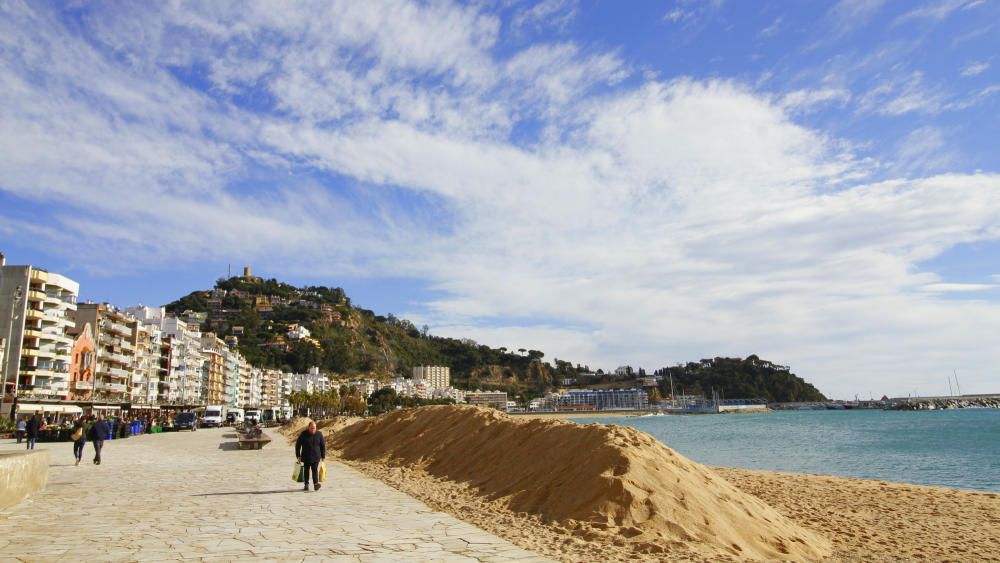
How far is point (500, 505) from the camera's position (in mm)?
13125

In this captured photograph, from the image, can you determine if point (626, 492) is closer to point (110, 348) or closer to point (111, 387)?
point (111, 387)

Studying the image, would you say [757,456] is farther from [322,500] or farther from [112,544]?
[112,544]

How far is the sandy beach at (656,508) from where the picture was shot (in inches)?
400

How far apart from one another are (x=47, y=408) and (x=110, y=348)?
80.7 feet

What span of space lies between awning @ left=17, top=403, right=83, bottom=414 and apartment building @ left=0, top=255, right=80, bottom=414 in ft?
6.35

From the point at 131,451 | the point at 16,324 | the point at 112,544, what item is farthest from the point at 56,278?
the point at 112,544

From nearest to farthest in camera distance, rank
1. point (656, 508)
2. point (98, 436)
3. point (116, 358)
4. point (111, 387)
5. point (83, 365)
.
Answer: point (656, 508), point (98, 436), point (83, 365), point (111, 387), point (116, 358)

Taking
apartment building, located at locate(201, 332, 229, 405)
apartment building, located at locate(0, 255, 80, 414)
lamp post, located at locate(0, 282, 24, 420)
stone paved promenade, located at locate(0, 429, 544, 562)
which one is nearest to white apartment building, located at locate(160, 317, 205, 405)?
apartment building, located at locate(201, 332, 229, 405)

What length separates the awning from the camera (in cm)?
5380

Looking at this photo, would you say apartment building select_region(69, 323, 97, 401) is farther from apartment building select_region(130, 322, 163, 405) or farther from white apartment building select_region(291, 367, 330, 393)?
white apartment building select_region(291, 367, 330, 393)

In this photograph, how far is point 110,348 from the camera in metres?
79.4

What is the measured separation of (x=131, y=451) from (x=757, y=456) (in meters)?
35.2

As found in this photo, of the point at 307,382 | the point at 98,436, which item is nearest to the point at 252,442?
the point at 98,436

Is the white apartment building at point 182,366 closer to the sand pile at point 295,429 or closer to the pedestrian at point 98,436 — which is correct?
the sand pile at point 295,429
